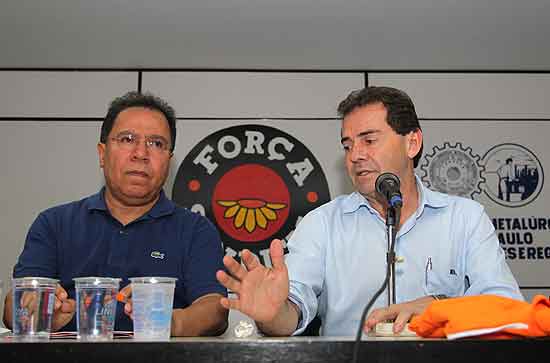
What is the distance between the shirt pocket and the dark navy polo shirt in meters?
0.69

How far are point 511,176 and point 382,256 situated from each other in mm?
2383

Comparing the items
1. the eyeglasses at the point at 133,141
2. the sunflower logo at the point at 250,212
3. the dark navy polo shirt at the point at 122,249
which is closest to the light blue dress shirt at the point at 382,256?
the dark navy polo shirt at the point at 122,249

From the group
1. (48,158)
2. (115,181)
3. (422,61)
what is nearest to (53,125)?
(48,158)

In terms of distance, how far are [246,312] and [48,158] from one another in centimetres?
325

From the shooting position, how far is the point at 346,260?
2207mm

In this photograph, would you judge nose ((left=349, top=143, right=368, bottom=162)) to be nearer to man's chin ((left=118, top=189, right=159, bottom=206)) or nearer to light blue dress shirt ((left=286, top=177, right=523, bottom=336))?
light blue dress shirt ((left=286, top=177, right=523, bottom=336))

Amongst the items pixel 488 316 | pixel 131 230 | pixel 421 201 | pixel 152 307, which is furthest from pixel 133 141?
pixel 488 316

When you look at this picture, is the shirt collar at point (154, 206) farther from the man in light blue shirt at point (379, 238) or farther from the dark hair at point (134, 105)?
the man in light blue shirt at point (379, 238)

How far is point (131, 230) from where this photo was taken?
7.46ft

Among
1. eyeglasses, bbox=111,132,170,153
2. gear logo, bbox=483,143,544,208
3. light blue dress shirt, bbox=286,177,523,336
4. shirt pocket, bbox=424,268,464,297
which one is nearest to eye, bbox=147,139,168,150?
eyeglasses, bbox=111,132,170,153

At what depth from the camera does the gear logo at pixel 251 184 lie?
4.12 m

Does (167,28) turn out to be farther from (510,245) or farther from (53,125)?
(510,245)

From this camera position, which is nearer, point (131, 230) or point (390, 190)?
point (390, 190)

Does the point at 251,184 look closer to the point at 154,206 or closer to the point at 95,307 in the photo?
the point at 154,206
